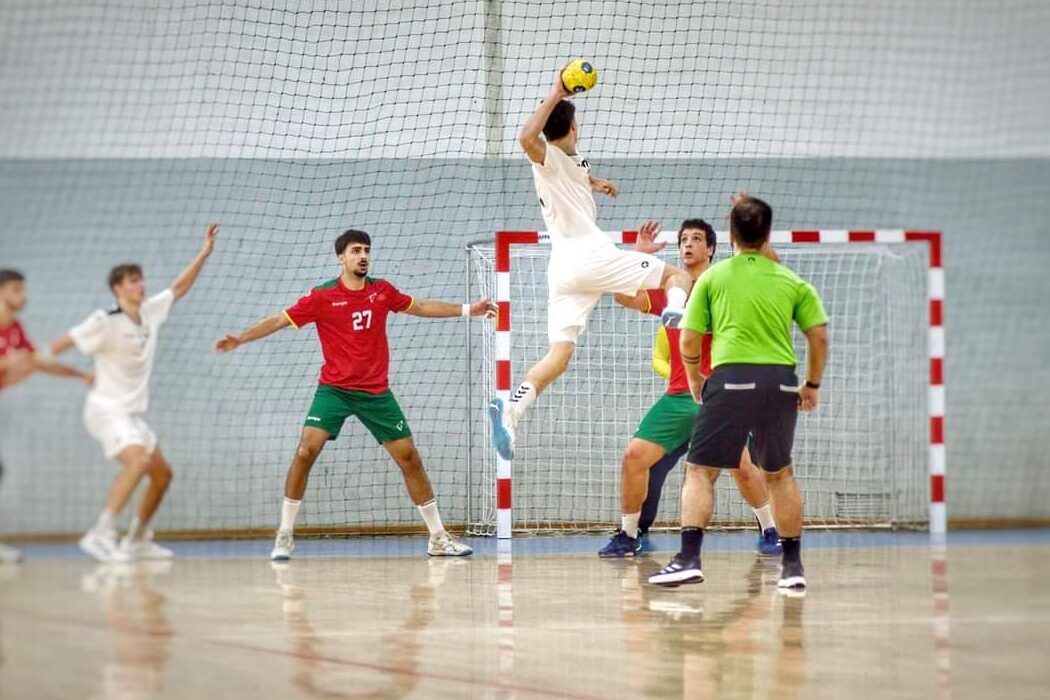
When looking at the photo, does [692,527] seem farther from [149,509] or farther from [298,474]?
[149,509]

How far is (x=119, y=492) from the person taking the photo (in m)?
3.04

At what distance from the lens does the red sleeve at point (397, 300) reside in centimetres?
834

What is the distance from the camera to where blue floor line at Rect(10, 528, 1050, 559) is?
8.59 meters

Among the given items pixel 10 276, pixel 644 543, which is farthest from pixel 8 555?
pixel 644 543

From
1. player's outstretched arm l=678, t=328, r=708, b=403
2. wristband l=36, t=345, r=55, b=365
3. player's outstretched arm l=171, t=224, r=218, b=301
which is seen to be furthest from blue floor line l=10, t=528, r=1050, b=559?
Answer: wristband l=36, t=345, r=55, b=365

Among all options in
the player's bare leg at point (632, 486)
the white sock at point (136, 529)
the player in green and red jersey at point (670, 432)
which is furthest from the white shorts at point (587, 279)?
the white sock at point (136, 529)

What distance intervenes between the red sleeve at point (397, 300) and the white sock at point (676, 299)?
178 cm

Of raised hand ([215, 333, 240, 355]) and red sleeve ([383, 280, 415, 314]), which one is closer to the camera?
raised hand ([215, 333, 240, 355])

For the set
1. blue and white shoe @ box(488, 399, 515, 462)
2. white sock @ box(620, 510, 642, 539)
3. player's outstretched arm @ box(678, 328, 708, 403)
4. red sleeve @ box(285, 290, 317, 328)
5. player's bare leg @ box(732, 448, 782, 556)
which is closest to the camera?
player's outstretched arm @ box(678, 328, 708, 403)

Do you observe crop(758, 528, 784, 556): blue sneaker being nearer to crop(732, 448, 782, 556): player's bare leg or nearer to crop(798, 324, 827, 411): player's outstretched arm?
crop(732, 448, 782, 556): player's bare leg

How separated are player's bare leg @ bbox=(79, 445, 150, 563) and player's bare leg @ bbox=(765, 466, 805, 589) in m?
3.89

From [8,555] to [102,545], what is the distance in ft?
0.75

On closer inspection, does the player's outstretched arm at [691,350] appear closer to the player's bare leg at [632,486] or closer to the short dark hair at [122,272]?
the player's bare leg at [632,486]

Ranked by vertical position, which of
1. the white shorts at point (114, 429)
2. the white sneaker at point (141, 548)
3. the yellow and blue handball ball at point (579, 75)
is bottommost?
the white sneaker at point (141, 548)
